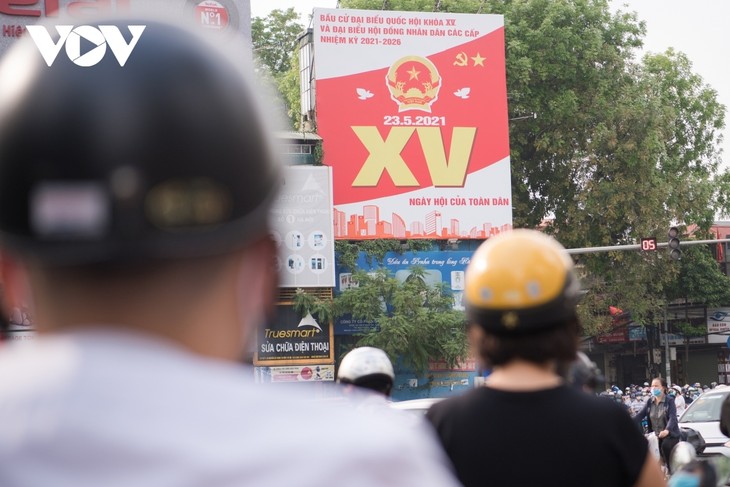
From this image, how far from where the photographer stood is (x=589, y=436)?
8.00 feet

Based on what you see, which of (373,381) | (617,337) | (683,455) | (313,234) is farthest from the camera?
(617,337)

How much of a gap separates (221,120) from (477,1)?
3920 centimetres

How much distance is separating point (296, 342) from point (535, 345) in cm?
3076

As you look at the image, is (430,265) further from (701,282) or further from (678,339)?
(678,339)

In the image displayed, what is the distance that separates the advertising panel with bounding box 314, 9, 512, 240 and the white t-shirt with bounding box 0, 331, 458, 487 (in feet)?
110

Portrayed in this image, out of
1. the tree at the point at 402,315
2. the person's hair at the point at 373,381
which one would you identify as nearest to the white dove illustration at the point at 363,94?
the tree at the point at 402,315

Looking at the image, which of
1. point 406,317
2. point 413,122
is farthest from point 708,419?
point 413,122

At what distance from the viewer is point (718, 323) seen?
2073 inches

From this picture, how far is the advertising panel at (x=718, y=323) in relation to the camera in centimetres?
5225

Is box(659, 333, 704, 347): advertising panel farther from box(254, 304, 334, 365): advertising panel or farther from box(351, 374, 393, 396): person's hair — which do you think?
box(351, 374, 393, 396): person's hair

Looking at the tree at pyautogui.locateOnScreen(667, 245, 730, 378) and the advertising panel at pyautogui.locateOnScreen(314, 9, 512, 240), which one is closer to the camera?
the advertising panel at pyautogui.locateOnScreen(314, 9, 512, 240)

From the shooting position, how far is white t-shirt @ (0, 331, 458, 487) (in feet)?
2.81

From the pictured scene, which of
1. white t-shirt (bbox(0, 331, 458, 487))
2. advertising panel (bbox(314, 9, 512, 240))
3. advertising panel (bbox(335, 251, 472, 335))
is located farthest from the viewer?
advertising panel (bbox(335, 251, 472, 335))

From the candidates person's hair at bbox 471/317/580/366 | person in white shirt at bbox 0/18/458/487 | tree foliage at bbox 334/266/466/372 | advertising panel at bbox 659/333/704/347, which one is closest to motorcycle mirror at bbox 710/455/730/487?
person's hair at bbox 471/317/580/366
